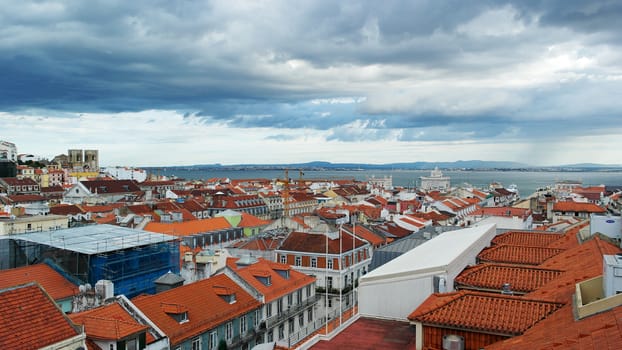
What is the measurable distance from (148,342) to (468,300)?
13296 millimetres

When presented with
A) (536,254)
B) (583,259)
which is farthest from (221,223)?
(583,259)

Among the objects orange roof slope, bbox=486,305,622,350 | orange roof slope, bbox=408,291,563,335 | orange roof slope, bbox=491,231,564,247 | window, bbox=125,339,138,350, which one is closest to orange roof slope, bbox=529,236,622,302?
orange roof slope, bbox=408,291,563,335

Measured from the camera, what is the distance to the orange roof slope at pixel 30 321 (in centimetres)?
1480

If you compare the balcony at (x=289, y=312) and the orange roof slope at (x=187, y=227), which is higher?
the orange roof slope at (x=187, y=227)

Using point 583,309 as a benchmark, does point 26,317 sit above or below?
below

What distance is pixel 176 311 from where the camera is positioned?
24.1 meters

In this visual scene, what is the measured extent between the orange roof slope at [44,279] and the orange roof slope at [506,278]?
70.4 feet

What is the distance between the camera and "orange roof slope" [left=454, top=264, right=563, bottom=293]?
19.4 metres

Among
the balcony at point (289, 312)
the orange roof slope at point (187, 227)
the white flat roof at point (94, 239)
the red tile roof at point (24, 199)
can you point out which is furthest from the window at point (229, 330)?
the red tile roof at point (24, 199)

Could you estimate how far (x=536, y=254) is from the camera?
86.3 ft

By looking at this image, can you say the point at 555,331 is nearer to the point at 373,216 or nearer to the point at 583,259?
the point at 583,259

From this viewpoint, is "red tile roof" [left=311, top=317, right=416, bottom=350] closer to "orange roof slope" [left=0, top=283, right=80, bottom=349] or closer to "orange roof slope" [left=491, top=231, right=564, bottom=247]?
"orange roof slope" [left=0, top=283, right=80, bottom=349]

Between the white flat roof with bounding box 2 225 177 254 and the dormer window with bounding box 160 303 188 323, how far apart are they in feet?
30.1

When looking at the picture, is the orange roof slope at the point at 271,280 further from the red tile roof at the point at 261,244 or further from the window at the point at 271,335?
the red tile roof at the point at 261,244
